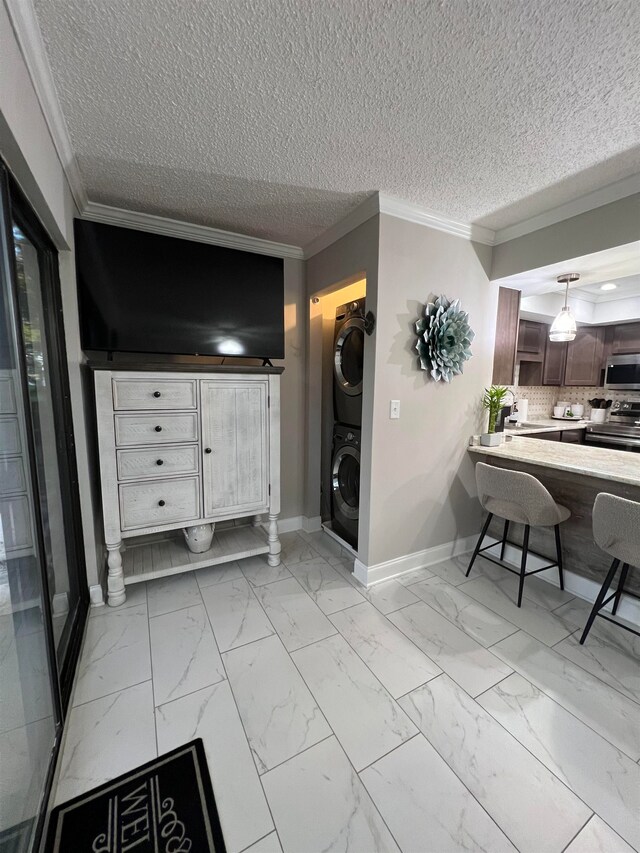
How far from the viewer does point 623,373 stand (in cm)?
419

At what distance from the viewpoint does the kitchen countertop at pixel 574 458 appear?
1856mm

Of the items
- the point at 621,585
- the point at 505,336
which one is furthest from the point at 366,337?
the point at 621,585

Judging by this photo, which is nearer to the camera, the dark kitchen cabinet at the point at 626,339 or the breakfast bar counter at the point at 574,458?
the breakfast bar counter at the point at 574,458

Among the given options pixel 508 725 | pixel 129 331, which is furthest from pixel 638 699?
pixel 129 331

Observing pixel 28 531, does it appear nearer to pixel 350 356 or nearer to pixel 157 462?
pixel 157 462

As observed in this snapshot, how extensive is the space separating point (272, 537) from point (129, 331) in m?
1.69

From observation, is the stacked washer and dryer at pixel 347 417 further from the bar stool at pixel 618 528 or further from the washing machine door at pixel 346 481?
the bar stool at pixel 618 528

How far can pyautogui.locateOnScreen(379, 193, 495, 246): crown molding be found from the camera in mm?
2055

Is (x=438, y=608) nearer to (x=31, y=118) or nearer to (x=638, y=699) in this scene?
(x=638, y=699)

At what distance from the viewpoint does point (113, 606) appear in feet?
6.88

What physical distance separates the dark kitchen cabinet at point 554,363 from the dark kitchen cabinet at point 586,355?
0.28 ft

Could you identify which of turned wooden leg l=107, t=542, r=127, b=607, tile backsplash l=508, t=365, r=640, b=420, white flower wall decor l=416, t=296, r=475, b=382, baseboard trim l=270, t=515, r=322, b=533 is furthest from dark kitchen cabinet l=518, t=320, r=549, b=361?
turned wooden leg l=107, t=542, r=127, b=607

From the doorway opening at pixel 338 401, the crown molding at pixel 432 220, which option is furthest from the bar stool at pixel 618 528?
the crown molding at pixel 432 220

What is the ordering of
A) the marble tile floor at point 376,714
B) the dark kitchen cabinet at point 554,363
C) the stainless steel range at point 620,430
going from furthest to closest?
the dark kitchen cabinet at point 554,363
the stainless steel range at point 620,430
the marble tile floor at point 376,714
